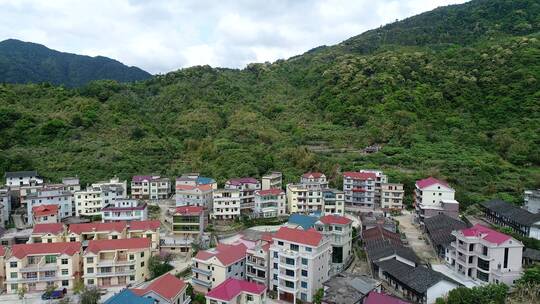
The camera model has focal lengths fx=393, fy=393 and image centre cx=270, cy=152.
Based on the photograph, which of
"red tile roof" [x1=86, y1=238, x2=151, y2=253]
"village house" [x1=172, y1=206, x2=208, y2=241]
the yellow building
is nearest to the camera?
the yellow building

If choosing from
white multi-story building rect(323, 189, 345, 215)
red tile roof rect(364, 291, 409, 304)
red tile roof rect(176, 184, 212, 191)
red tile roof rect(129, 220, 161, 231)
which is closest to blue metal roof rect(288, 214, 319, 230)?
white multi-story building rect(323, 189, 345, 215)

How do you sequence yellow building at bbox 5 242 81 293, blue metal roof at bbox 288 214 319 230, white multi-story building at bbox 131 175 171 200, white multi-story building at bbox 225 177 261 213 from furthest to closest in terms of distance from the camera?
white multi-story building at bbox 131 175 171 200 → white multi-story building at bbox 225 177 261 213 → blue metal roof at bbox 288 214 319 230 → yellow building at bbox 5 242 81 293

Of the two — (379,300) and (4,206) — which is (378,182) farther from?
(4,206)

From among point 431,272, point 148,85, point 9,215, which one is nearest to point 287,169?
point 431,272

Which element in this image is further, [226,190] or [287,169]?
[287,169]

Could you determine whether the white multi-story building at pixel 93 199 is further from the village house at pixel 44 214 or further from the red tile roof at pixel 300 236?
the red tile roof at pixel 300 236

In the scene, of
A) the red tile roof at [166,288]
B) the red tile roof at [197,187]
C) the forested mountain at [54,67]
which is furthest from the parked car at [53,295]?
the forested mountain at [54,67]

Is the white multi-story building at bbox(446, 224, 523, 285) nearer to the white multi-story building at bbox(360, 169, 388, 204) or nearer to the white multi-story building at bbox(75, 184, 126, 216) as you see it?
the white multi-story building at bbox(360, 169, 388, 204)

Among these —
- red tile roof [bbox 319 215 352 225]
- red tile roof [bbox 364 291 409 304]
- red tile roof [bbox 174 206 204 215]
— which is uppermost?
red tile roof [bbox 319 215 352 225]

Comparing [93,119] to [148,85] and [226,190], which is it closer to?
[148,85]
